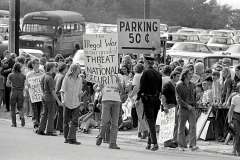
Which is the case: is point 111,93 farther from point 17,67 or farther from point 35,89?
point 17,67

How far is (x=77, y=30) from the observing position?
4553cm

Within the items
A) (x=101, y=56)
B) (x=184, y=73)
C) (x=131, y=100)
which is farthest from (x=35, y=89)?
(x=184, y=73)

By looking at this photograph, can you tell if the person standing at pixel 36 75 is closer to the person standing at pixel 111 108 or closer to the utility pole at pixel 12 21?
the person standing at pixel 111 108

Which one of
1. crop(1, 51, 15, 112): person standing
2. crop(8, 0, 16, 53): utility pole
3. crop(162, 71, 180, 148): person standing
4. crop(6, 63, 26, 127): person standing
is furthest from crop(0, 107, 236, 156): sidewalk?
crop(8, 0, 16, 53): utility pole

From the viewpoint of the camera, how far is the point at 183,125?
684 inches

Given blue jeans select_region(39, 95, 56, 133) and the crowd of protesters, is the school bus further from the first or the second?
blue jeans select_region(39, 95, 56, 133)

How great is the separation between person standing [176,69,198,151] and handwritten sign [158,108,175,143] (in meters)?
0.44

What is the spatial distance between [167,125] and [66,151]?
307 centimetres

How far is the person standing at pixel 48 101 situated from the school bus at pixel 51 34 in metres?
22.5

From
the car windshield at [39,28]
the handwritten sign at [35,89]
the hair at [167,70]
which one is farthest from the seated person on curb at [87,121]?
the car windshield at [39,28]

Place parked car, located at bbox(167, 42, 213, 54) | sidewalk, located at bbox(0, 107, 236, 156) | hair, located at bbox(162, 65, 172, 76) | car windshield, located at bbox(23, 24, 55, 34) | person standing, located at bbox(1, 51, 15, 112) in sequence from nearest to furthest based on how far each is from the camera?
sidewalk, located at bbox(0, 107, 236, 156) → hair, located at bbox(162, 65, 172, 76) → person standing, located at bbox(1, 51, 15, 112) → parked car, located at bbox(167, 42, 213, 54) → car windshield, located at bbox(23, 24, 55, 34)

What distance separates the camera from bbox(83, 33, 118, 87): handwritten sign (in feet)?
57.6

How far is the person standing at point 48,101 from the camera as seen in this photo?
19.1m

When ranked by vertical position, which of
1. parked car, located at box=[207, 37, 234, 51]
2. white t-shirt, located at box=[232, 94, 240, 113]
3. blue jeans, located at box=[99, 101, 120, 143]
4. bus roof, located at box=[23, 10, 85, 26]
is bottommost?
blue jeans, located at box=[99, 101, 120, 143]
